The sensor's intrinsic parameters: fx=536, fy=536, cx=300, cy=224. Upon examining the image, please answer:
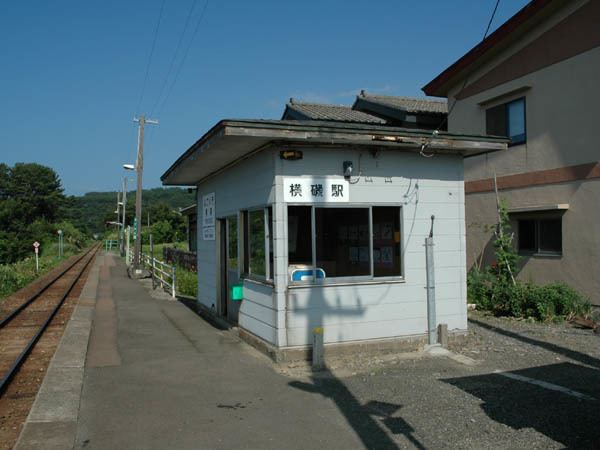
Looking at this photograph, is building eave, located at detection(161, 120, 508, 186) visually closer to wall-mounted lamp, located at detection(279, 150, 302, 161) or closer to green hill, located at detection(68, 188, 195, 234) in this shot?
wall-mounted lamp, located at detection(279, 150, 302, 161)

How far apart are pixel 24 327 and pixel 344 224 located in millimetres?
9187

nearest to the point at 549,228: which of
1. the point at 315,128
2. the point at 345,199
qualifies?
the point at 345,199

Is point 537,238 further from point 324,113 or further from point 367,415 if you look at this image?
point 367,415

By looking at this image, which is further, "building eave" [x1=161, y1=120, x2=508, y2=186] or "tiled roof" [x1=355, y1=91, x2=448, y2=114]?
"tiled roof" [x1=355, y1=91, x2=448, y2=114]

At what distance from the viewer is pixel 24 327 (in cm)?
1305

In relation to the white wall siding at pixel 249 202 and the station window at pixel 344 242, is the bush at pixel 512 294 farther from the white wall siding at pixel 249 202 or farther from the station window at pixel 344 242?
the white wall siding at pixel 249 202

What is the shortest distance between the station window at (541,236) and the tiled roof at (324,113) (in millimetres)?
5915

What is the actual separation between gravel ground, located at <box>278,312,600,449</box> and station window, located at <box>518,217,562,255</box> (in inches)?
152

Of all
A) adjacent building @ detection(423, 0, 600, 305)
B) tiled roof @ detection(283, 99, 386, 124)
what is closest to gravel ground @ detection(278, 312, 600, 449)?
adjacent building @ detection(423, 0, 600, 305)

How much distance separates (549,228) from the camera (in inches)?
492

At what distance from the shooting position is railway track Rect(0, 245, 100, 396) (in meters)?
8.70

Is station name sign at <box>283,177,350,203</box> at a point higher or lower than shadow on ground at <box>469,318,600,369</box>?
higher

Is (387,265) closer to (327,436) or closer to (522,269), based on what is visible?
(327,436)

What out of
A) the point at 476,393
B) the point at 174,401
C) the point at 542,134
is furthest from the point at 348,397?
the point at 542,134
